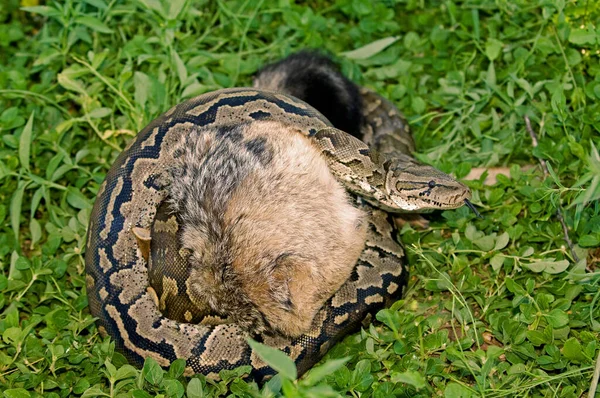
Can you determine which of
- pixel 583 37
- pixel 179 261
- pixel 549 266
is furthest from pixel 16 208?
pixel 583 37

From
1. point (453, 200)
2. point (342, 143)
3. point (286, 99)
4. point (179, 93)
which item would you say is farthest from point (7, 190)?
point (453, 200)

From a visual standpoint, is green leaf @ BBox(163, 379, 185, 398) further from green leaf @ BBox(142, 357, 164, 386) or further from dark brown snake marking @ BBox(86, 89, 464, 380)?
dark brown snake marking @ BBox(86, 89, 464, 380)

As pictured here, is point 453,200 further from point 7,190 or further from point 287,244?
point 7,190

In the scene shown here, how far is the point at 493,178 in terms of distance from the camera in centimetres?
578

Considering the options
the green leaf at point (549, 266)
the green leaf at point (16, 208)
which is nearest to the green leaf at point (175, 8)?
the green leaf at point (16, 208)

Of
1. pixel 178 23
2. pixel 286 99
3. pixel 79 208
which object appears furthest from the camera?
pixel 178 23

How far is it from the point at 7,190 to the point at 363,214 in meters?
2.85

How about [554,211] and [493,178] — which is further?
[493,178]

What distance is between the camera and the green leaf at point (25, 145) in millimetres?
5672

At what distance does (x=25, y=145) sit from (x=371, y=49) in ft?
9.95

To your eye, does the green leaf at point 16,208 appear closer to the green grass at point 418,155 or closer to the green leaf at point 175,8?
the green grass at point 418,155

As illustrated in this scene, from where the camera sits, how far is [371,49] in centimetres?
646

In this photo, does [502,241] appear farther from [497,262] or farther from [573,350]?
[573,350]

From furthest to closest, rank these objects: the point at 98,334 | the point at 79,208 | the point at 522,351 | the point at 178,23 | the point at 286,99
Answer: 1. the point at 178,23
2. the point at 79,208
3. the point at 286,99
4. the point at 98,334
5. the point at 522,351
